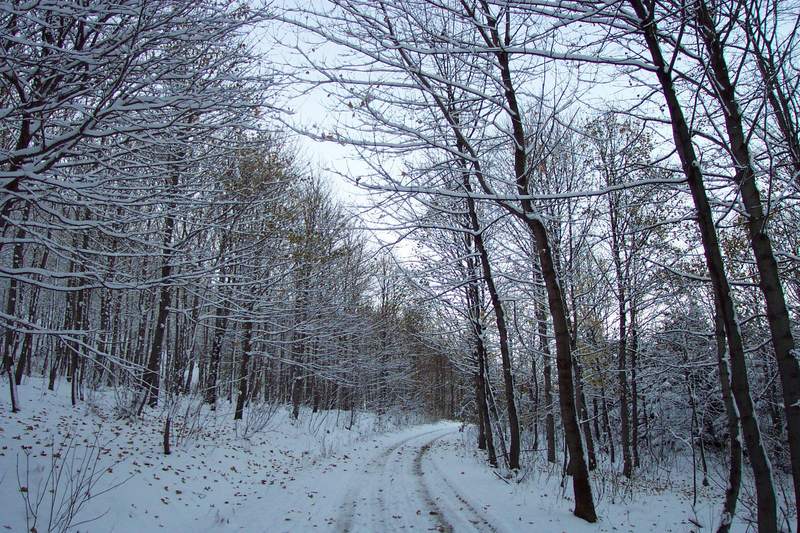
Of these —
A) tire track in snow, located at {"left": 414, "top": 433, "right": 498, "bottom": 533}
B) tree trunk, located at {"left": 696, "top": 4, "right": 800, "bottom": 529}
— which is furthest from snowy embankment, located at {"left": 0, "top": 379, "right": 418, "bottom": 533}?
tree trunk, located at {"left": 696, "top": 4, "right": 800, "bottom": 529}

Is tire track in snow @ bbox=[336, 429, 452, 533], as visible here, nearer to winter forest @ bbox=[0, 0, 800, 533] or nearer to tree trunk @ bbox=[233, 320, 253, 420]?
winter forest @ bbox=[0, 0, 800, 533]

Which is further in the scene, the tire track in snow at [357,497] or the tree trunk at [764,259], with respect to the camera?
the tire track in snow at [357,497]

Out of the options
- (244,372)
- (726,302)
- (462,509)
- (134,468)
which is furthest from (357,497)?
(244,372)

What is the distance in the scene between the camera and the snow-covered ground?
603 centimetres

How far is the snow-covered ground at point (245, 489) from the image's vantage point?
19.8ft

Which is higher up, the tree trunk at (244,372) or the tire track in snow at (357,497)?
the tree trunk at (244,372)

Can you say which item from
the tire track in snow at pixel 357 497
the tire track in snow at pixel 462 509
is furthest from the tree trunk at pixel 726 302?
the tire track in snow at pixel 357 497

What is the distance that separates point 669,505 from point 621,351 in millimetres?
5288

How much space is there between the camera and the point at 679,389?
21.2 m

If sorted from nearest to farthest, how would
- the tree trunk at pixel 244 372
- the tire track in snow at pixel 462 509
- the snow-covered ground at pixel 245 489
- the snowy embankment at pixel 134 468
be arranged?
1. the snowy embankment at pixel 134 468
2. the snow-covered ground at pixel 245 489
3. the tire track in snow at pixel 462 509
4. the tree trunk at pixel 244 372

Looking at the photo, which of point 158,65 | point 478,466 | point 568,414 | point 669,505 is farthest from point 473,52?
point 478,466

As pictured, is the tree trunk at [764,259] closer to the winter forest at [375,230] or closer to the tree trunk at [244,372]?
the winter forest at [375,230]

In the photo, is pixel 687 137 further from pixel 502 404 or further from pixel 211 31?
pixel 502 404

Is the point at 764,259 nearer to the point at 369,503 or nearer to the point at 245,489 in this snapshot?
the point at 369,503
